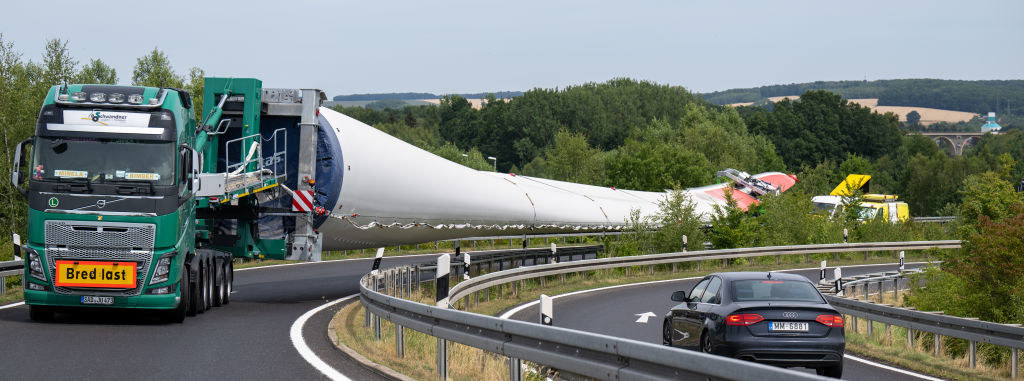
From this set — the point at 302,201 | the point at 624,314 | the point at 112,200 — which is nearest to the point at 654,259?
the point at 624,314

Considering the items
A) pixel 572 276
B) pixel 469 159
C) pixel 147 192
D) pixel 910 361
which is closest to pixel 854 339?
pixel 910 361

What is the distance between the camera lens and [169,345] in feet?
42.0

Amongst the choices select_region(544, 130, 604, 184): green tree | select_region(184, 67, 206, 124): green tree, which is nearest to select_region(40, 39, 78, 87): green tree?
select_region(184, 67, 206, 124): green tree

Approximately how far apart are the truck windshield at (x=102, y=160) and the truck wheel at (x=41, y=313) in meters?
1.93

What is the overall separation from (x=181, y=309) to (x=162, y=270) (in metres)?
0.81

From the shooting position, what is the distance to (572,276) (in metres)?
31.2

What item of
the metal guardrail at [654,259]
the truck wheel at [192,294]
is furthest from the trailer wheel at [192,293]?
the metal guardrail at [654,259]

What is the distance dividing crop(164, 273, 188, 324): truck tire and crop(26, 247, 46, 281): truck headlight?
1.83 m

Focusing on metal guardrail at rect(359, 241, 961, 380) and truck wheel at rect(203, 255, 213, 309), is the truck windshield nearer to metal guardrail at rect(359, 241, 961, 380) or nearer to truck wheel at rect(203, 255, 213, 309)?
truck wheel at rect(203, 255, 213, 309)

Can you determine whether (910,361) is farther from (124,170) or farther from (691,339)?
(124,170)

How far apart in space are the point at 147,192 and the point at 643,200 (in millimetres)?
29115

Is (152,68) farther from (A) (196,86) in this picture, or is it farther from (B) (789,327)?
(B) (789,327)

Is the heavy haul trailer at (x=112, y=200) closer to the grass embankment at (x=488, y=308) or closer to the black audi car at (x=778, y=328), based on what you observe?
the grass embankment at (x=488, y=308)

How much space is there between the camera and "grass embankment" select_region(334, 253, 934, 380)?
10.8 metres
